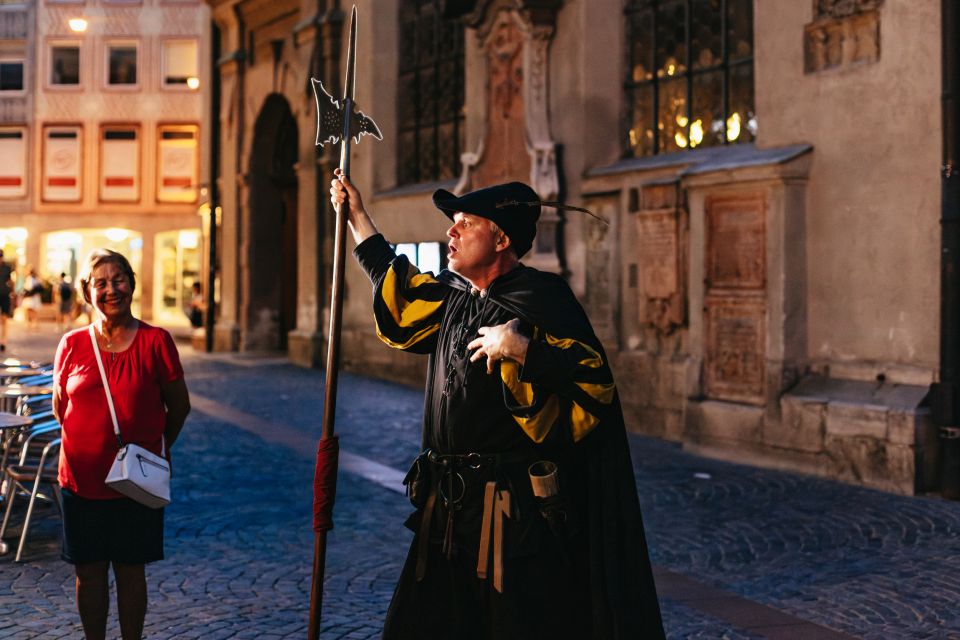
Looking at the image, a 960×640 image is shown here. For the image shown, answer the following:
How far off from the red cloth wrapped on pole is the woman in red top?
3.56 ft

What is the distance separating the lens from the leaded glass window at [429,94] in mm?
17750

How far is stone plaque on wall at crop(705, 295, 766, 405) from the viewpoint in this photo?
416 inches

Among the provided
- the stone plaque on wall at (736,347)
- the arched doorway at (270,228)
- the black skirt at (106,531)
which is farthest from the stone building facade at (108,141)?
the black skirt at (106,531)

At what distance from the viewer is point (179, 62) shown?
4094cm

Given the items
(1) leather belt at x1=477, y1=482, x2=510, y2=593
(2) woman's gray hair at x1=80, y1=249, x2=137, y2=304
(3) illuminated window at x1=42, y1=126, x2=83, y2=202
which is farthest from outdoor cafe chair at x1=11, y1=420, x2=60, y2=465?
(3) illuminated window at x1=42, y1=126, x2=83, y2=202

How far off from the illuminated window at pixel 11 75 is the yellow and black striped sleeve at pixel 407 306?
135 ft

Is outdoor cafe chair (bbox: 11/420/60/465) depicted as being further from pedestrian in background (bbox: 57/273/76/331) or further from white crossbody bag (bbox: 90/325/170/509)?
pedestrian in background (bbox: 57/273/76/331)

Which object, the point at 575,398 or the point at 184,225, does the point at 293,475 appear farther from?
the point at 184,225

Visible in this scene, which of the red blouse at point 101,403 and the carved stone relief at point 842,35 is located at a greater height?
the carved stone relief at point 842,35

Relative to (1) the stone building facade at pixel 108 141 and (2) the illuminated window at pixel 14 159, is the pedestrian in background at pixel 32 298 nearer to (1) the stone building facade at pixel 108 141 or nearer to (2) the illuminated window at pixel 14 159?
(1) the stone building facade at pixel 108 141

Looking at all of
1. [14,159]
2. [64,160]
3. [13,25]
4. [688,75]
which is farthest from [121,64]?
[688,75]

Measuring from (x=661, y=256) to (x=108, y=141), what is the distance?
106 feet

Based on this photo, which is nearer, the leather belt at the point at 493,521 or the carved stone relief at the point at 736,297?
the leather belt at the point at 493,521

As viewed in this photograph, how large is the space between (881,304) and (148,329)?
6.36 m
